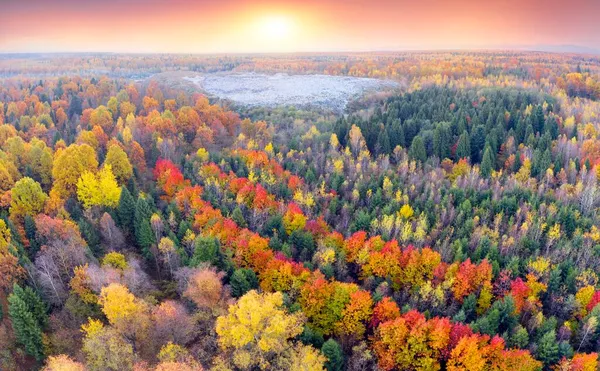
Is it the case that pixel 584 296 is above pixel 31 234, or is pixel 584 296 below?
below

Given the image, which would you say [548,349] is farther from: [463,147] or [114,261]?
[463,147]

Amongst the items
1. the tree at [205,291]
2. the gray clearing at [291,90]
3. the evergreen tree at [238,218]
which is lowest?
the tree at [205,291]

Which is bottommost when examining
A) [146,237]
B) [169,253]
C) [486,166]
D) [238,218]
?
[169,253]

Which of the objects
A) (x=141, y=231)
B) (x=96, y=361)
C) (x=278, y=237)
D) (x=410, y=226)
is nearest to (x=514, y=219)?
(x=410, y=226)

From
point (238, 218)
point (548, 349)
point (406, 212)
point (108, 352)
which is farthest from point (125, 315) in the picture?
point (406, 212)

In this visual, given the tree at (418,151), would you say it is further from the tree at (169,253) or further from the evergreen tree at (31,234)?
the evergreen tree at (31,234)

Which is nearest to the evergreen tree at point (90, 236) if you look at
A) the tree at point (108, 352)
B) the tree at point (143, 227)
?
the tree at point (143, 227)
